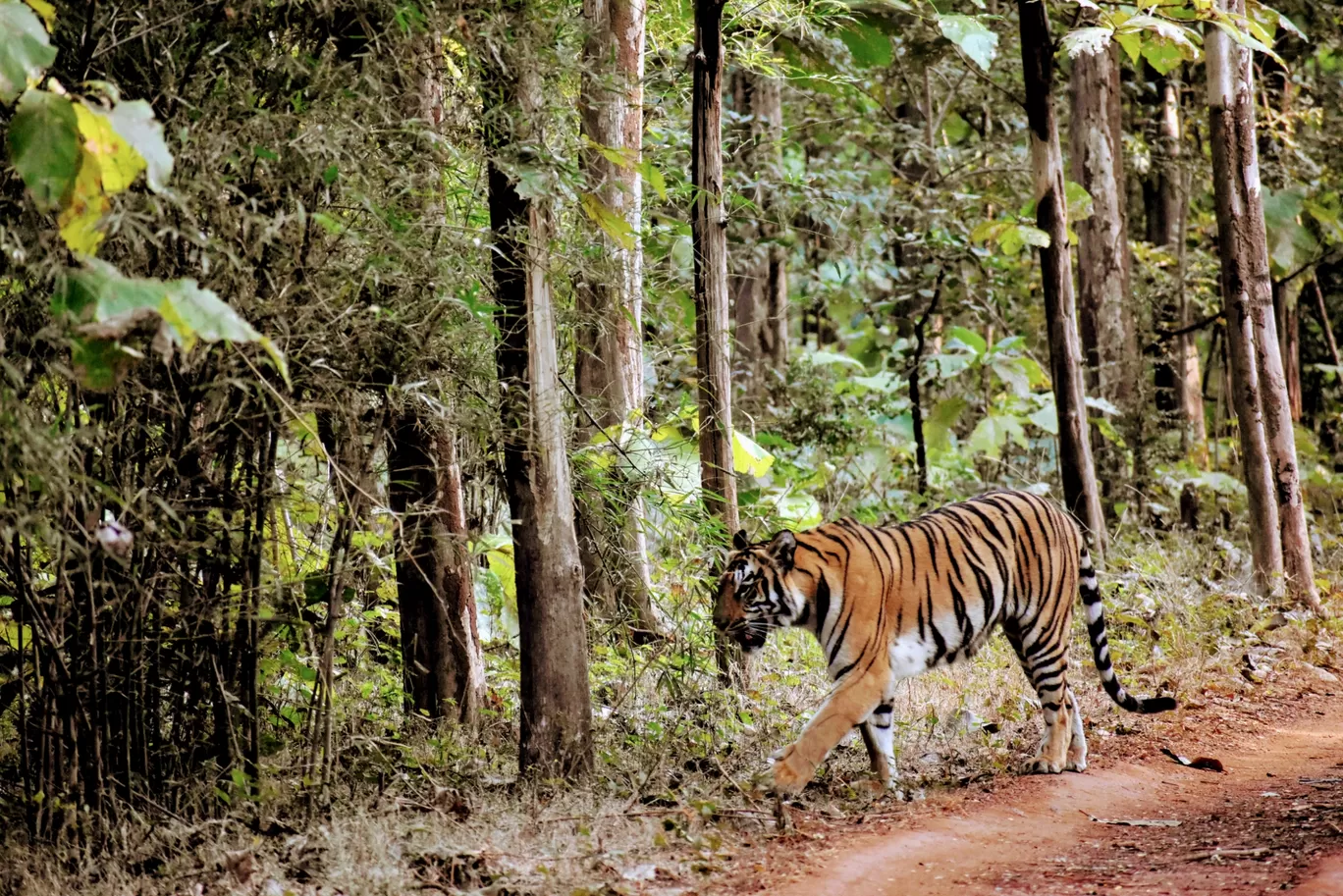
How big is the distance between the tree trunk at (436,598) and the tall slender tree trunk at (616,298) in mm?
780

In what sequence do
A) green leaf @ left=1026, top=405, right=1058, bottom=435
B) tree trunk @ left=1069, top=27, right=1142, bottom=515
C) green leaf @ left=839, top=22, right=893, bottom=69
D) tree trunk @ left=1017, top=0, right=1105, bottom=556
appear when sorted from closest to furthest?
green leaf @ left=839, top=22, right=893, bottom=69 < tree trunk @ left=1017, top=0, right=1105, bottom=556 < green leaf @ left=1026, top=405, right=1058, bottom=435 < tree trunk @ left=1069, top=27, right=1142, bottom=515

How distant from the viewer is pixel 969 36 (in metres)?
7.90

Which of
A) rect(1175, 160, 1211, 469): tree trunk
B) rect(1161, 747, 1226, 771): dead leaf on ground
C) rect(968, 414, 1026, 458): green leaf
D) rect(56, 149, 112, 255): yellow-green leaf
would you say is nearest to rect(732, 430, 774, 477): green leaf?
rect(1161, 747, 1226, 771): dead leaf on ground

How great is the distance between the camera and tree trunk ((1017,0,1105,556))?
31.8 feet

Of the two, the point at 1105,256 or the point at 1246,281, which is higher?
the point at 1105,256

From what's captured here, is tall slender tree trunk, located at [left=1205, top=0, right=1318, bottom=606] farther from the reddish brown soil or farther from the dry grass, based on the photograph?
the reddish brown soil

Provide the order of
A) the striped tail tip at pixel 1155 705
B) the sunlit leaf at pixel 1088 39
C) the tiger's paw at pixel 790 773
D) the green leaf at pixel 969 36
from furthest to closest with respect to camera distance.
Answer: the sunlit leaf at pixel 1088 39 < the green leaf at pixel 969 36 < the striped tail tip at pixel 1155 705 < the tiger's paw at pixel 790 773

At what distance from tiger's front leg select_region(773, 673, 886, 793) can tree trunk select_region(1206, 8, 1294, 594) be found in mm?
5888

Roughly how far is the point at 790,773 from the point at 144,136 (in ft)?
12.8

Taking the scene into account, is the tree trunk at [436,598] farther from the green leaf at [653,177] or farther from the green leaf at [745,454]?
the green leaf at [745,454]

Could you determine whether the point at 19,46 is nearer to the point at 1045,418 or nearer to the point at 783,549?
the point at 783,549

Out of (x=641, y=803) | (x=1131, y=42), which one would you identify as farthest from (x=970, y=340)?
(x=641, y=803)

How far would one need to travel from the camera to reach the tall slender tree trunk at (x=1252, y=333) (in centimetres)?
1069

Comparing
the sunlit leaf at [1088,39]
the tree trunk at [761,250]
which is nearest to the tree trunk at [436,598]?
the sunlit leaf at [1088,39]
